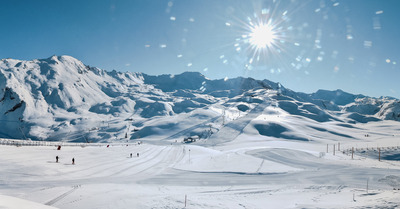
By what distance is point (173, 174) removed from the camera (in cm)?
3616

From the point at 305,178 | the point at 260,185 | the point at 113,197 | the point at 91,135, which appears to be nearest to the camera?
the point at 113,197

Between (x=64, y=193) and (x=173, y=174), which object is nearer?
(x=64, y=193)

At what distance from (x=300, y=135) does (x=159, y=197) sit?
368ft

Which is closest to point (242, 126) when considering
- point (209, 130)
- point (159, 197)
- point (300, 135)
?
point (209, 130)

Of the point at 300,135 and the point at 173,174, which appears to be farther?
the point at 300,135

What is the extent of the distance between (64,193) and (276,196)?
2385 cm

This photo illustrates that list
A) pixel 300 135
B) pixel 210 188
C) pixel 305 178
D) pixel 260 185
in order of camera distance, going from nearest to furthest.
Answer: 1. pixel 210 188
2. pixel 260 185
3. pixel 305 178
4. pixel 300 135

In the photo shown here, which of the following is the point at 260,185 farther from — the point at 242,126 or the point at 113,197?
the point at 242,126

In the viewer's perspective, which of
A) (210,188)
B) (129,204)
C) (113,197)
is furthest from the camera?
(210,188)

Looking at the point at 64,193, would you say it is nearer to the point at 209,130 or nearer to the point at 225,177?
the point at 225,177

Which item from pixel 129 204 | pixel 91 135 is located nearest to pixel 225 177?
pixel 129 204

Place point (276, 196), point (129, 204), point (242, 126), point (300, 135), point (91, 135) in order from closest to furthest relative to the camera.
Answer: point (129, 204)
point (276, 196)
point (300, 135)
point (242, 126)
point (91, 135)

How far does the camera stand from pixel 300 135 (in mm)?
115312

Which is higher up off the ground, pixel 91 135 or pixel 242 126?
pixel 242 126
